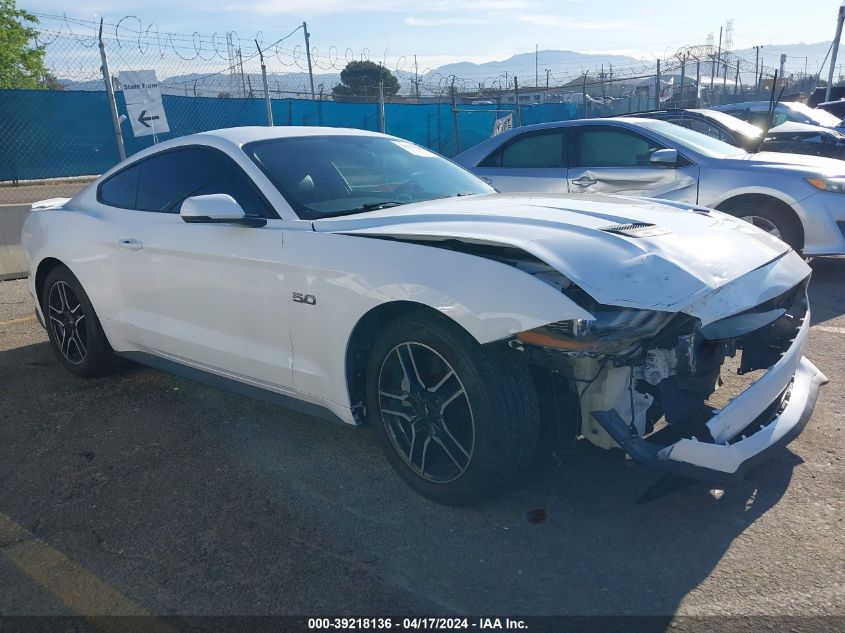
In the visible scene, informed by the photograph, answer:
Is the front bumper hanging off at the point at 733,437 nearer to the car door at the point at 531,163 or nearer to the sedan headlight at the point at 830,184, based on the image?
the sedan headlight at the point at 830,184

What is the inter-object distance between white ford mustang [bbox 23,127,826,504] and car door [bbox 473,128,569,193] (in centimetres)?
339

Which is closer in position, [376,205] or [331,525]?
[331,525]

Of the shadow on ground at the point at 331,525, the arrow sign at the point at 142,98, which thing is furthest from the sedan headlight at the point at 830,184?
the arrow sign at the point at 142,98

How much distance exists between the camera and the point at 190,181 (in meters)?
4.13

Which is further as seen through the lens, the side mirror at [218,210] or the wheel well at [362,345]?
the side mirror at [218,210]

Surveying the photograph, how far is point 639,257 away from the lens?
110 inches

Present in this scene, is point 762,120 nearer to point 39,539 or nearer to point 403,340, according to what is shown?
point 403,340

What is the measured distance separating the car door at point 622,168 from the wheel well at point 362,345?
4.30 m

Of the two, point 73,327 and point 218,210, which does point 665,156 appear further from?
point 73,327

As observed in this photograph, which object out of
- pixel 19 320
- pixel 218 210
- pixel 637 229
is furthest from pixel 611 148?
pixel 19 320

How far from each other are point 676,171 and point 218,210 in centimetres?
496

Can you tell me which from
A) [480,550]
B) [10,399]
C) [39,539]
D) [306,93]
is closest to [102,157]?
[306,93]

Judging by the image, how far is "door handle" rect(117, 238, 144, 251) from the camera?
4180 millimetres

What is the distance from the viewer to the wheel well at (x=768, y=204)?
21.2ft
